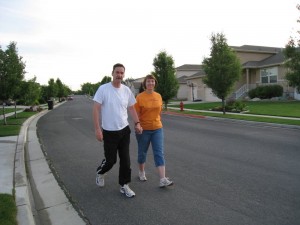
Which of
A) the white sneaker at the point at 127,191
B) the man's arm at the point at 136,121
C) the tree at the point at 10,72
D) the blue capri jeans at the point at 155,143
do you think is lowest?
the white sneaker at the point at 127,191

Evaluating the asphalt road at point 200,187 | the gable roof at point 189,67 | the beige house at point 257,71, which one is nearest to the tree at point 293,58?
the asphalt road at point 200,187

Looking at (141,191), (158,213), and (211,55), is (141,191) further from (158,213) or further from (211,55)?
(211,55)

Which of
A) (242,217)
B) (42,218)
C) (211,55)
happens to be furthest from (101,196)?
(211,55)

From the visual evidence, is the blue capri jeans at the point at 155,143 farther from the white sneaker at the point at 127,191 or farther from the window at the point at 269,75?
the window at the point at 269,75

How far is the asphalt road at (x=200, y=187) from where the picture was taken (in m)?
4.22

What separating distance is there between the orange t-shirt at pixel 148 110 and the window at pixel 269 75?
3127 centimetres

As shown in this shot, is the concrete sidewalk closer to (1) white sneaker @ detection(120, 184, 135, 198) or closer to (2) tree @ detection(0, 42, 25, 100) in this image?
(1) white sneaker @ detection(120, 184, 135, 198)

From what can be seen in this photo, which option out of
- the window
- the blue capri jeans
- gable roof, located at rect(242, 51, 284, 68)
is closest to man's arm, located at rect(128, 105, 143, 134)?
the blue capri jeans

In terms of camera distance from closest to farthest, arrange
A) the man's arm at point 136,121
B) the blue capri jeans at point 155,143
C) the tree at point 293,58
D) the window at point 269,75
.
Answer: the man's arm at point 136,121 < the blue capri jeans at point 155,143 < the tree at point 293,58 < the window at point 269,75

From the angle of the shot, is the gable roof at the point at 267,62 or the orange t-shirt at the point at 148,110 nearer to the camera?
the orange t-shirt at the point at 148,110

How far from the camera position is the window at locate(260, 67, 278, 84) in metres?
33.9

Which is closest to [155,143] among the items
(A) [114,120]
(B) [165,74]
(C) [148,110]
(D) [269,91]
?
(C) [148,110]

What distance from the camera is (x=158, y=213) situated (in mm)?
→ 4352

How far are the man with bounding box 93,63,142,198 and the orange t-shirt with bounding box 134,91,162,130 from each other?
0.37 m
